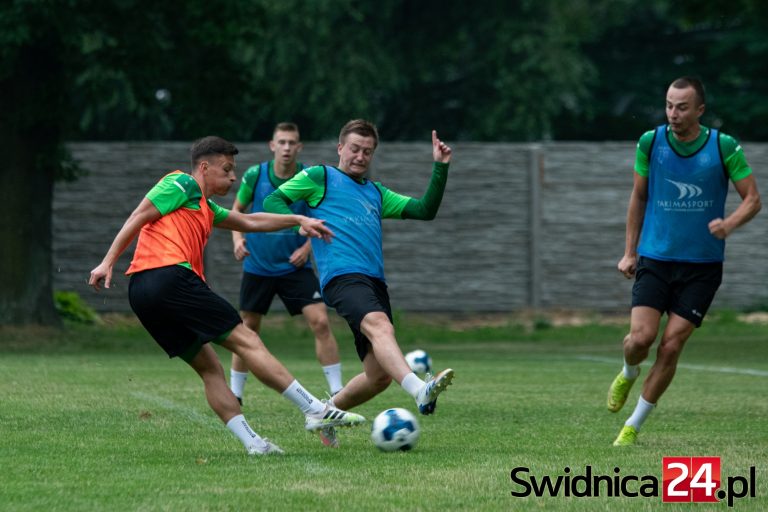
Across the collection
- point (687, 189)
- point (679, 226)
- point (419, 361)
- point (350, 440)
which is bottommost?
point (419, 361)

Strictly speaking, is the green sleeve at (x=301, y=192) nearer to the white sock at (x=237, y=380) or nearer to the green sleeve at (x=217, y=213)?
the green sleeve at (x=217, y=213)

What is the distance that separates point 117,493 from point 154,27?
15.0 metres

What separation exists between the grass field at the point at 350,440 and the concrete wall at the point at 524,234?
6.63 m

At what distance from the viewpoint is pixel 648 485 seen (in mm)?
7043

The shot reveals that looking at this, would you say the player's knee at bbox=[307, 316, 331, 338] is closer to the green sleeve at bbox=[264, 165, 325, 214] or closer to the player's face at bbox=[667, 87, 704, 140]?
the green sleeve at bbox=[264, 165, 325, 214]

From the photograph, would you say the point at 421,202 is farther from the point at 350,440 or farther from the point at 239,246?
the point at 239,246

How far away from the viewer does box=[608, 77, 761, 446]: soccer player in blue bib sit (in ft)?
29.9

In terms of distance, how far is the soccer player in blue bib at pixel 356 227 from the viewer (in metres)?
8.80

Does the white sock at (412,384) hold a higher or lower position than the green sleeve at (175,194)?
lower

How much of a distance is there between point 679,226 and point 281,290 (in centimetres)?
441

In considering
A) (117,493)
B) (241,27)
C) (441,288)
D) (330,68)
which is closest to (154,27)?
(241,27)

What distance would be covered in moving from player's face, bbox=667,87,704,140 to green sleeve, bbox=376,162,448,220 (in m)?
1.39

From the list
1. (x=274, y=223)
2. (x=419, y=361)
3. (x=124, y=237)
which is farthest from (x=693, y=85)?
(x=419, y=361)

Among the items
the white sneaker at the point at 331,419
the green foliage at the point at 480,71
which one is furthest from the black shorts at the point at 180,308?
the green foliage at the point at 480,71
